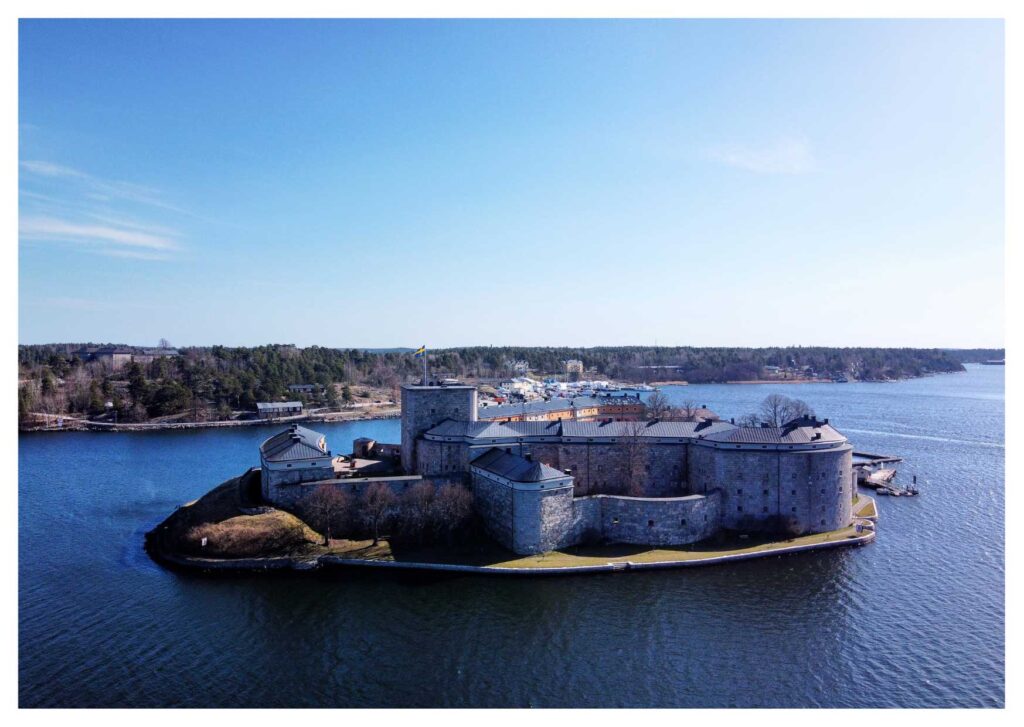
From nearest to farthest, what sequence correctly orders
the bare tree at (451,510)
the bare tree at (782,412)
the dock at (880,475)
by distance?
the bare tree at (451,510) → the dock at (880,475) → the bare tree at (782,412)

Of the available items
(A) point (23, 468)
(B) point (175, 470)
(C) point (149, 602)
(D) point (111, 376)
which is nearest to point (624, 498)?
(C) point (149, 602)

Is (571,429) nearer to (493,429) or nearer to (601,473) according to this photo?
(601,473)

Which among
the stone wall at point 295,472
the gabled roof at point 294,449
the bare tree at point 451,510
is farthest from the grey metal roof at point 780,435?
the gabled roof at point 294,449

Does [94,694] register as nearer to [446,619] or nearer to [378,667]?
[378,667]

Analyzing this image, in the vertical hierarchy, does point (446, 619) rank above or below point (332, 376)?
below

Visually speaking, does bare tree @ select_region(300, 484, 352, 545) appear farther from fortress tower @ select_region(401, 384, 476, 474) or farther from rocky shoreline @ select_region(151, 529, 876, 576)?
fortress tower @ select_region(401, 384, 476, 474)

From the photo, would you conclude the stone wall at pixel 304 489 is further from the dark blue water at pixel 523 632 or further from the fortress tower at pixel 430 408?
the dark blue water at pixel 523 632
